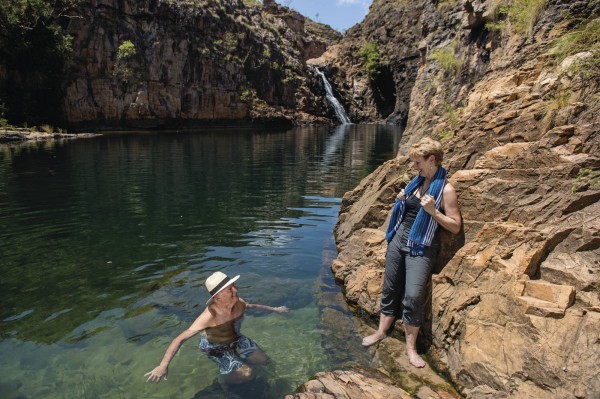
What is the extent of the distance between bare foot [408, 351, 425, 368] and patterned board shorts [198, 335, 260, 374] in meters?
2.01

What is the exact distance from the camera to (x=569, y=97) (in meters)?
5.66

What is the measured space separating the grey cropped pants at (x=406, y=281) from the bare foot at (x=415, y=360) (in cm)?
35

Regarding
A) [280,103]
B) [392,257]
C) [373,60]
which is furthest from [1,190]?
[373,60]

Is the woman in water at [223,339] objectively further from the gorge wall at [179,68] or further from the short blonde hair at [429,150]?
the gorge wall at [179,68]

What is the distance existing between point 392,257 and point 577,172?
93.2 inches

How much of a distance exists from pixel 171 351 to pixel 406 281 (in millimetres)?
3076

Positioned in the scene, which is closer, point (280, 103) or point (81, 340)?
point (81, 340)

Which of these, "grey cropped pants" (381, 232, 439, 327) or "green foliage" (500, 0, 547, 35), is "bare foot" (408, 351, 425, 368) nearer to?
"grey cropped pants" (381, 232, 439, 327)

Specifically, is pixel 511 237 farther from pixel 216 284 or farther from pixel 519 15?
pixel 519 15

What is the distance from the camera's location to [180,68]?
5497 centimetres

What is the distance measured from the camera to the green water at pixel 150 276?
5.28 metres

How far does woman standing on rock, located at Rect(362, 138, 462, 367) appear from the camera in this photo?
16.0ft

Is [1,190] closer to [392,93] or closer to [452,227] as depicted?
[452,227]

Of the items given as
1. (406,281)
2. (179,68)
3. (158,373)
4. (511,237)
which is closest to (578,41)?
(511,237)
